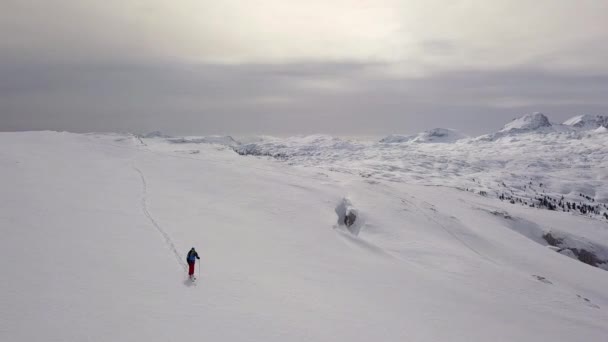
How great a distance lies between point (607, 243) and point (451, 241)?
86.2m

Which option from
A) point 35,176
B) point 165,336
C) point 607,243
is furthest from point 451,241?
point 607,243

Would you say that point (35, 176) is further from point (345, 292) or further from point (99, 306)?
point (345, 292)

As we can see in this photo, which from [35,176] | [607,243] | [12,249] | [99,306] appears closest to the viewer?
[99,306]

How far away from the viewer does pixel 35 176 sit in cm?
3938

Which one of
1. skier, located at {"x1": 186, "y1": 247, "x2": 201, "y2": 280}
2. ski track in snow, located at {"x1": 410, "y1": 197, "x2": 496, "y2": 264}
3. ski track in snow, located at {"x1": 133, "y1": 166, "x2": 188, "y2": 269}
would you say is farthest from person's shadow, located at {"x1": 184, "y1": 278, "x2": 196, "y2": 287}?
ski track in snow, located at {"x1": 410, "y1": 197, "x2": 496, "y2": 264}

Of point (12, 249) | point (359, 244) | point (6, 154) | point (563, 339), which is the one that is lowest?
point (563, 339)

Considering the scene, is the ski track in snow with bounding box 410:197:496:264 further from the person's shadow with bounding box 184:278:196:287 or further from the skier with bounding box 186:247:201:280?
the person's shadow with bounding box 184:278:196:287

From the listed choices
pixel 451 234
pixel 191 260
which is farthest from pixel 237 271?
pixel 451 234

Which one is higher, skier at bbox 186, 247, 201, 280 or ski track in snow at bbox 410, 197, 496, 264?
skier at bbox 186, 247, 201, 280

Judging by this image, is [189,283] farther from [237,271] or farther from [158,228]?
[158,228]

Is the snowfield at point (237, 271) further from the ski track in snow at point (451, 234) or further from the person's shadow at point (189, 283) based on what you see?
the ski track in snow at point (451, 234)

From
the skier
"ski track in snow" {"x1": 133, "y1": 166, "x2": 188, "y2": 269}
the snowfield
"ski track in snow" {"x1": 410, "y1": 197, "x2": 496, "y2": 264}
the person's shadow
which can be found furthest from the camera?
"ski track in snow" {"x1": 410, "y1": 197, "x2": 496, "y2": 264}

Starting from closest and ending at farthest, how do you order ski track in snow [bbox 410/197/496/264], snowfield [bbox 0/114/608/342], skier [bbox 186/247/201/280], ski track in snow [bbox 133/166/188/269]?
snowfield [bbox 0/114/608/342]
skier [bbox 186/247/201/280]
ski track in snow [bbox 133/166/188/269]
ski track in snow [bbox 410/197/496/264]

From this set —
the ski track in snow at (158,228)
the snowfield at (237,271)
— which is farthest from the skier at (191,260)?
the ski track in snow at (158,228)
